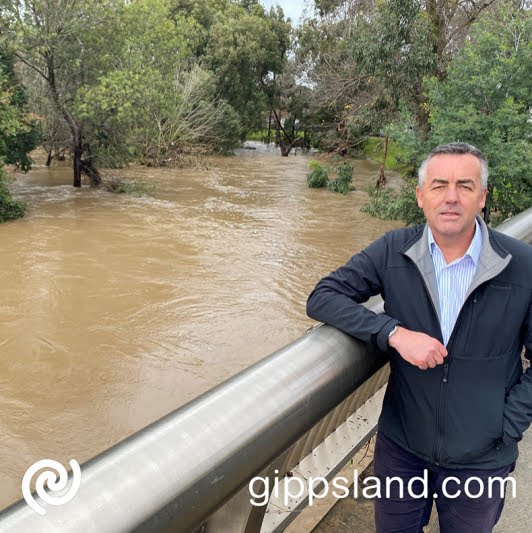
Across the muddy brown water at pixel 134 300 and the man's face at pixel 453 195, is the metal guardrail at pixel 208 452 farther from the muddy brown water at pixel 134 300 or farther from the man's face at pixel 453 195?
the muddy brown water at pixel 134 300

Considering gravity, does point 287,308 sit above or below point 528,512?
below

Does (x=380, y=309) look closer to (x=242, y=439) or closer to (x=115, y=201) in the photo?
(x=242, y=439)

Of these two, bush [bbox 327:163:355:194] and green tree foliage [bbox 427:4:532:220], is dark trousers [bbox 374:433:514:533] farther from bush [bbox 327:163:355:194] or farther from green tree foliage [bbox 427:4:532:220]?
bush [bbox 327:163:355:194]

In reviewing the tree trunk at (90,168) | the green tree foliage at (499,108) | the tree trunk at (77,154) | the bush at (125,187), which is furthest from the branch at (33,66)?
the green tree foliage at (499,108)

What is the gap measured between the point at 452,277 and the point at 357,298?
0.32 meters

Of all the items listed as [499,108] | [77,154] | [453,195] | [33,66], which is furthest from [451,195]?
[77,154]

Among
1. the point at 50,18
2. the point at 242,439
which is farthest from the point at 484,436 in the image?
the point at 50,18

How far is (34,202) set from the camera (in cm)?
1539

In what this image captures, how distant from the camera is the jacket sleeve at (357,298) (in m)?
1.39

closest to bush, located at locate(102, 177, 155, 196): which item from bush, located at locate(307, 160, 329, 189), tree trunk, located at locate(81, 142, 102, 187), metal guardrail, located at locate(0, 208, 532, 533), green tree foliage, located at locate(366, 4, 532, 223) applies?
tree trunk, located at locate(81, 142, 102, 187)

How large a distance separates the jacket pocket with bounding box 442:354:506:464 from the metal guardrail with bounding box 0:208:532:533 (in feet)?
1.69

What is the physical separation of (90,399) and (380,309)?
5.02m

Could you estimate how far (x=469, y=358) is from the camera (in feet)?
5.15

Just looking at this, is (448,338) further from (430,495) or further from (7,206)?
(7,206)
